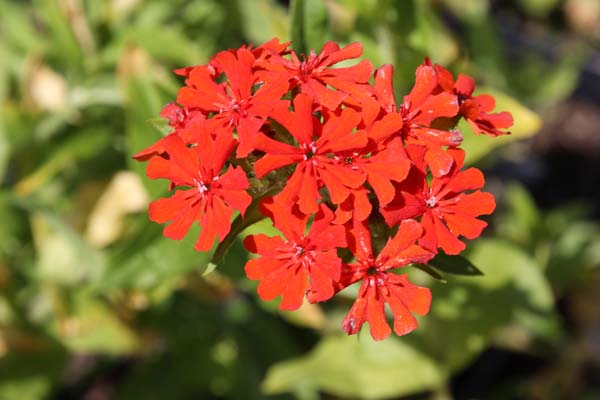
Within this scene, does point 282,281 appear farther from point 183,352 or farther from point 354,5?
point 183,352

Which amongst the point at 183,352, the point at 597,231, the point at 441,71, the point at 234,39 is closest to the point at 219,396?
the point at 183,352

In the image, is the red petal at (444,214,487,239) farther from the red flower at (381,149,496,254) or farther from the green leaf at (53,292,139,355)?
the green leaf at (53,292,139,355)

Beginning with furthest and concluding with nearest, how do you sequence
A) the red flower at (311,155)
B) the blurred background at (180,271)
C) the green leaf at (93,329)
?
the green leaf at (93,329), the blurred background at (180,271), the red flower at (311,155)

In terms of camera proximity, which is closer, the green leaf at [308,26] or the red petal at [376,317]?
the red petal at [376,317]

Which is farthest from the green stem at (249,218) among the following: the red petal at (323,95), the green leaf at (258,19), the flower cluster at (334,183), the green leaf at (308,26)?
the green leaf at (258,19)

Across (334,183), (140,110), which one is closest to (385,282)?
(334,183)

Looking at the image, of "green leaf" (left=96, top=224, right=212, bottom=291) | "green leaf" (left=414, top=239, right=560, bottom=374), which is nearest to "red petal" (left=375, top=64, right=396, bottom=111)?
"green leaf" (left=96, top=224, right=212, bottom=291)

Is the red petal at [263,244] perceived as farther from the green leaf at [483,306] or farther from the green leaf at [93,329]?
the green leaf at [93,329]

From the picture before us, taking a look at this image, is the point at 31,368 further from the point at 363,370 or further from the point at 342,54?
the point at 342,54
